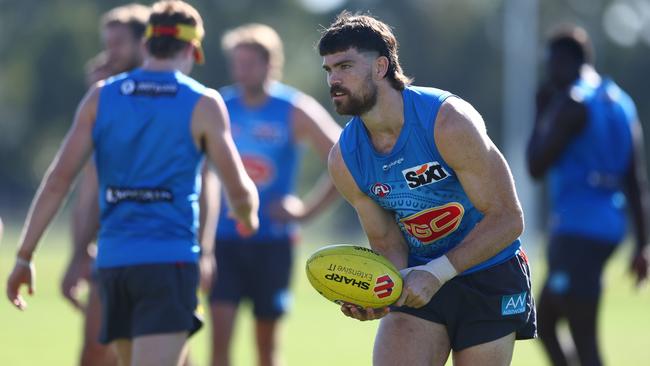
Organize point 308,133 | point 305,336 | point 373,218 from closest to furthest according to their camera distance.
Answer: point 373,218
point 308,133
point 305,336

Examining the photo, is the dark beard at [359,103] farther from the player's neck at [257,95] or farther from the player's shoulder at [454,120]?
the player's neck at [257,95]

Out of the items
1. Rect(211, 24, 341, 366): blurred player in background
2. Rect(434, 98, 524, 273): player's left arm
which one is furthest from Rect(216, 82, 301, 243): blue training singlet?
Rect(434, 98, 524, 273): player's left arm

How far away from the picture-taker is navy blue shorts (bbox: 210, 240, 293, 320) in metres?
9.02

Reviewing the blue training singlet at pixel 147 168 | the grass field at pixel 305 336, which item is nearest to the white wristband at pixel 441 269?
the blue training singlet at pixel 147 168

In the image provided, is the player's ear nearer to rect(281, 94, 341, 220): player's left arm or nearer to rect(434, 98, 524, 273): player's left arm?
rect(434, 98, 524, 273): player's left arm

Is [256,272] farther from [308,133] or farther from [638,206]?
[638,206]

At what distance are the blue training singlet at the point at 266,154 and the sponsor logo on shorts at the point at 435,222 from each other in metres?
3.49

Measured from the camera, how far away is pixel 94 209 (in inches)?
285

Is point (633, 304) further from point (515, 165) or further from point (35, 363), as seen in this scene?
point (515, 165)

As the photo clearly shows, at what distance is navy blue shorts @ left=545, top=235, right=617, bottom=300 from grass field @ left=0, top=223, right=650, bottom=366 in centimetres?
151

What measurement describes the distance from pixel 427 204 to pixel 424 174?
0.52 feet

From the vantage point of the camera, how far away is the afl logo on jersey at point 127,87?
250 inches

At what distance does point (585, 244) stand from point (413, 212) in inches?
114

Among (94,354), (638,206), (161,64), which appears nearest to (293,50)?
(638,206)
